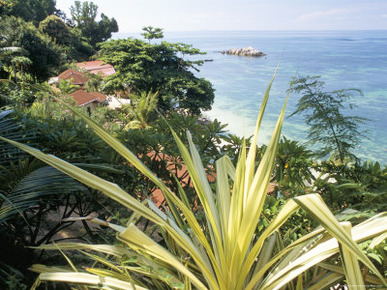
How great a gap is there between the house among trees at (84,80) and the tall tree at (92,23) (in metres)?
12.5

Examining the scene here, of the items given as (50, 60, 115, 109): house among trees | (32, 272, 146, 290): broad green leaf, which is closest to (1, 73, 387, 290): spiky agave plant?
(32, 272, 146, 290): broad green leaf

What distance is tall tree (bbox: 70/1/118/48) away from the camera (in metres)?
29.2

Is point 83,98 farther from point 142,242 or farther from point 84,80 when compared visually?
point 142,242

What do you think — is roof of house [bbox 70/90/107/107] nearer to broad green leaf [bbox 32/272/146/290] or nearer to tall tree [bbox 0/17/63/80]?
tall tree [bbox 0/17/63/80]

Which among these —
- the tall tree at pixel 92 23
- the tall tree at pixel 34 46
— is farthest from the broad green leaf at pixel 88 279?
the tall tree at pixel 92 23

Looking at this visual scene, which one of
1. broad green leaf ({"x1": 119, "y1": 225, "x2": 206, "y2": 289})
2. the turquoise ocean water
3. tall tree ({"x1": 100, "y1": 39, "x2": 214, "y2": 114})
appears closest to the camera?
broad green leaf ({"x1": 119, "y1": 225, "x2": 206, "y2": 289})

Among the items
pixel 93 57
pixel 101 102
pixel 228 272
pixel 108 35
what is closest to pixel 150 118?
pixel 101 102

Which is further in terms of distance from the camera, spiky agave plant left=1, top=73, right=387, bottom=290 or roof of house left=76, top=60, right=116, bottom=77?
roof of house left=76, top=60, right=116, bottom=77

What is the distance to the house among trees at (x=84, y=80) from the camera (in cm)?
1097

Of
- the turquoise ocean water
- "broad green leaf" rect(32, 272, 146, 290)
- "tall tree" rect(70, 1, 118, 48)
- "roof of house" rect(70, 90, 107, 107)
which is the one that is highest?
"tall tree" rect(70, 1, 118, 48)

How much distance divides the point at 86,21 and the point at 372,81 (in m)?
32.6

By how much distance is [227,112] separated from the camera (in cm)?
2277

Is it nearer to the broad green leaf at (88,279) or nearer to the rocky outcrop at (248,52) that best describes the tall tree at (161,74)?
the broad green leaf at (88,279)

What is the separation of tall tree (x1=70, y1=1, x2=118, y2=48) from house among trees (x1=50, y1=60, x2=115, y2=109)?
1251 cm
